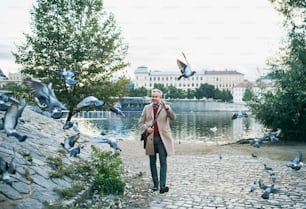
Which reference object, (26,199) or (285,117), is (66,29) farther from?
(26,199)

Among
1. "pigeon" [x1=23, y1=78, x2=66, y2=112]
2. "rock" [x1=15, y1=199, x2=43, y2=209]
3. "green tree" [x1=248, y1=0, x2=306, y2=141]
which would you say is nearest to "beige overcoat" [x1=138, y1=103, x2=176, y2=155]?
"pigeon" [x1=23, y1=78, x2=66, y2=112]

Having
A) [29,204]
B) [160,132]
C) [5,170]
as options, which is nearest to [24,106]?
[5,170]

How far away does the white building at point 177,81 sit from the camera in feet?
536

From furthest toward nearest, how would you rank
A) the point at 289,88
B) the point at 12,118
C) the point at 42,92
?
the point at 289,88, the point at 42,92, the point at 12,118

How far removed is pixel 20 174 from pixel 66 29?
16.2 m

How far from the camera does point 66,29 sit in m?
21.3

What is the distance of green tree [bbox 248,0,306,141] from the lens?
16.6m

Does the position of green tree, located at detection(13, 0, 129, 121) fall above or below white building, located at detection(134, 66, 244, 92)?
below

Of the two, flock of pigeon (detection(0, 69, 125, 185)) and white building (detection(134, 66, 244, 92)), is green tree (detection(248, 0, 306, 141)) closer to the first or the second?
flock of pigeon (detection(0, 69, 125, 185))

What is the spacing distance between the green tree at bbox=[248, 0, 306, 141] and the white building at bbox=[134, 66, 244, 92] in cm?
14204

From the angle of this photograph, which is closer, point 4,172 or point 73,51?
point 4,172

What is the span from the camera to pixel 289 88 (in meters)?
18.1

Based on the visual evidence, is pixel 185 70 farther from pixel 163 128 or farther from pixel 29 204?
pixel 29 204

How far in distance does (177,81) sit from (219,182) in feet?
506
